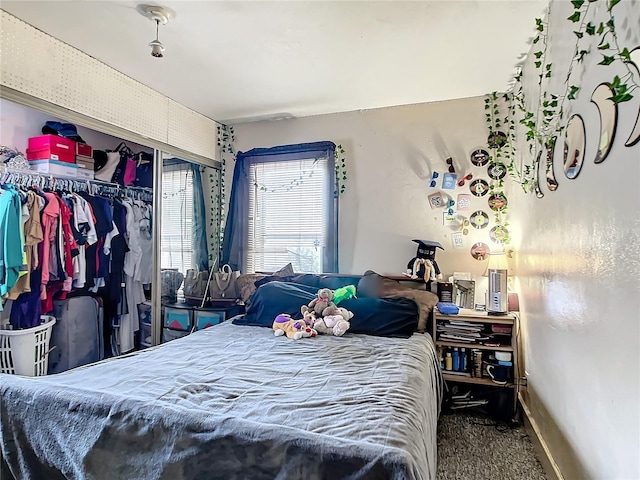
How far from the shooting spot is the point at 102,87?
2.60m

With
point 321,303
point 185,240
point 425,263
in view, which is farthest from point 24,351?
point 425,263

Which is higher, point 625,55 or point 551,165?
point 625,55

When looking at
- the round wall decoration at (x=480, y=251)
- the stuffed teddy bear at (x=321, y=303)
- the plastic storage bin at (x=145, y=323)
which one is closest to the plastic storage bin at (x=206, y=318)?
the plastic storage bin at (x=145, y=323)

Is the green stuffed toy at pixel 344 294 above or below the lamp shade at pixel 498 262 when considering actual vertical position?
below

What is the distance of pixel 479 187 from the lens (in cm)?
310

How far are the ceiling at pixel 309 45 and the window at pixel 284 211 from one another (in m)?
0.62

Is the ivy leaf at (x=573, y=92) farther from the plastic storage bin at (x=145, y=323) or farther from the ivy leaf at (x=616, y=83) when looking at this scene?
the plastic storage bin at (x=145, y=323)

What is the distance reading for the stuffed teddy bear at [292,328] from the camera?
243 centimetres

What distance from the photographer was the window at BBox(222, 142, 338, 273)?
3.49 metres

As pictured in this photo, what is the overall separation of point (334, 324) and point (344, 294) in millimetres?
380

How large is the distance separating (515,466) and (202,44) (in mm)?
3094

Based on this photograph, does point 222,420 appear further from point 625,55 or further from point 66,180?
point 66,180

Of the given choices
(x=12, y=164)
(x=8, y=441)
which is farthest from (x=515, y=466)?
(x=12, y=164)

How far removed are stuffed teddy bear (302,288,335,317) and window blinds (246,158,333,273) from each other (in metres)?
0.83
